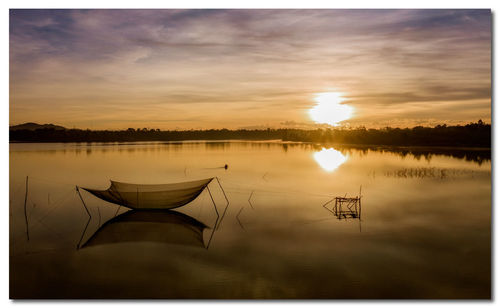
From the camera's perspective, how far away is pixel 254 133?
80.8 m

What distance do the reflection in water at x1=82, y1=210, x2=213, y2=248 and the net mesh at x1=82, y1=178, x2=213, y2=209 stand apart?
0.35 meters

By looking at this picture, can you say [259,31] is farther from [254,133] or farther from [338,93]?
[254,133]

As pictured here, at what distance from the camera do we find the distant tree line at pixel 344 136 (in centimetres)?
1448

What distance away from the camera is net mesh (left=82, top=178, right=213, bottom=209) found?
971cm

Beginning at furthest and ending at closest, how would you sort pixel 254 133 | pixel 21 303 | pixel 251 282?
pixel 254 133, pixel 251 282, pixel 21 303

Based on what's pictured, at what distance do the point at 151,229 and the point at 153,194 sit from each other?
114cm

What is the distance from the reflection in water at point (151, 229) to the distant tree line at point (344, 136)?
2778 mm

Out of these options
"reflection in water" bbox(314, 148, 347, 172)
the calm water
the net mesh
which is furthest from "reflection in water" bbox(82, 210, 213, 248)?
"reflection in water" bbox(314, 148, 347, 172)

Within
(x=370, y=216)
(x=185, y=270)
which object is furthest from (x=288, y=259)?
(x=370, y=216)

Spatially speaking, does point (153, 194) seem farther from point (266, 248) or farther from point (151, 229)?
point (266, 248)

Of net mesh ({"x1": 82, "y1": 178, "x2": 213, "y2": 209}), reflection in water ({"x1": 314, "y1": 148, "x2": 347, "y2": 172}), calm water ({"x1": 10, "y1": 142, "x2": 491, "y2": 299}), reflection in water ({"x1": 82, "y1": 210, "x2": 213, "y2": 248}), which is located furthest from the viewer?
reflection in water ({"x1": 314, "y1": 148, "x2": 347, "y2": 172})

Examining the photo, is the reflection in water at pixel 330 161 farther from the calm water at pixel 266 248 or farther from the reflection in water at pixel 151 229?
the reflection in water at pixel 151 229

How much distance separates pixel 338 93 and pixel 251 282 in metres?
4.93

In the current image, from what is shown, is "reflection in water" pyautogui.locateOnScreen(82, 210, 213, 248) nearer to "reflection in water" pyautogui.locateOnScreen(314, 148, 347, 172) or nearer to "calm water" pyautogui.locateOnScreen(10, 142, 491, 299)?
"calm water" pyautogui.locateOnScreen(10, 142, 491, 299)
